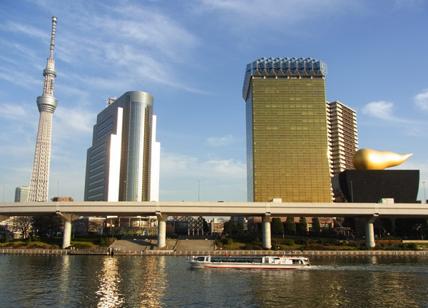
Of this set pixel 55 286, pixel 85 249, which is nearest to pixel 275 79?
pixel 85 249

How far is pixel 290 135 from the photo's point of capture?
183 metres

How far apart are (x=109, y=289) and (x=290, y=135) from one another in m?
149

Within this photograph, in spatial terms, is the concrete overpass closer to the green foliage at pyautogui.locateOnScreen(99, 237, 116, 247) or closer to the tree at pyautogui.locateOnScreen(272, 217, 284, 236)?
the green foliage at pyautogui.locateOnScreen(99, 237, 116, 247)

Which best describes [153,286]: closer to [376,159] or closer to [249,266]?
[249,266]

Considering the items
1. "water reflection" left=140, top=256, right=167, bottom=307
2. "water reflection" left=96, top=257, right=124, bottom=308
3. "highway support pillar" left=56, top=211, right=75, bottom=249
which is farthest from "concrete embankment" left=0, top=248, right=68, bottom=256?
"water reflection" left=140, top=256, right=167, bottom=307

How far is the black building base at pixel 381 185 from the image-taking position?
111 m

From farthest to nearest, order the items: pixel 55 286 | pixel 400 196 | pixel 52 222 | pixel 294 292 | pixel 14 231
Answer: pixel 14 231 < pixel 52 222 < pixel 400 196 < pixel 55 286 < pixel 294 292

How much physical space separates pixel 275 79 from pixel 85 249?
125537 mm

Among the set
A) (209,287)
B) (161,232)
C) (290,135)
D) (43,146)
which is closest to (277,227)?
(161,232)

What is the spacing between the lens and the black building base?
365 feet

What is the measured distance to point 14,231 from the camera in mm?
154000

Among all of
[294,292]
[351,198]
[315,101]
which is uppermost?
[315,101]

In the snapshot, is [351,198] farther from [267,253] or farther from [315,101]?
[315,101]

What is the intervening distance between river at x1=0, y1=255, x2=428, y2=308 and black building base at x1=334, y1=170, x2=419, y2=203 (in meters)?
52.6
